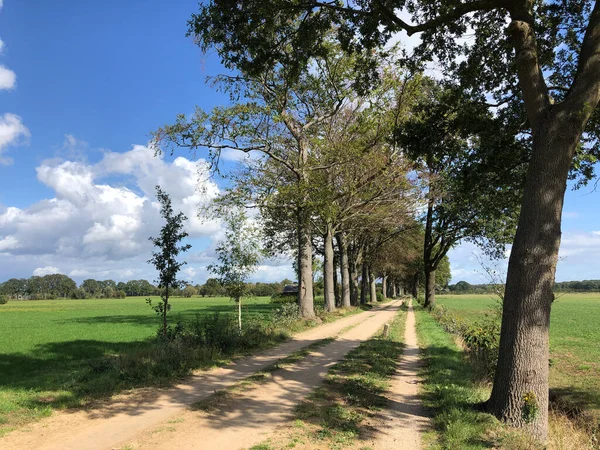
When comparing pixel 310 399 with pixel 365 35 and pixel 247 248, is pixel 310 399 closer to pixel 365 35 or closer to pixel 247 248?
pixel 365 35

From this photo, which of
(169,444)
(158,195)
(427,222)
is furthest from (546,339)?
(427,222)

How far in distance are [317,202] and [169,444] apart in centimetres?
1447

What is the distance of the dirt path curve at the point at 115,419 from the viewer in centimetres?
558

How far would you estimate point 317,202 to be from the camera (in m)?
19.1

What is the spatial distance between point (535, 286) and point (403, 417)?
3149mm

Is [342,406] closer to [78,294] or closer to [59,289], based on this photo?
[78,294]

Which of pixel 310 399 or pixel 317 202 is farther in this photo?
pixel 317 202

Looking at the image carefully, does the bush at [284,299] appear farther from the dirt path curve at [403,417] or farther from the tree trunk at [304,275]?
the dirt path curve at [403,417]

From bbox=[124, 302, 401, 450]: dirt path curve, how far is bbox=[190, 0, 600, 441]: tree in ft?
12.1

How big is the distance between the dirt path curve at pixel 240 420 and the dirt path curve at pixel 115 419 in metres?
0.36

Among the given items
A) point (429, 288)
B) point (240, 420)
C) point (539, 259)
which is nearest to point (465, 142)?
point (539, 259)

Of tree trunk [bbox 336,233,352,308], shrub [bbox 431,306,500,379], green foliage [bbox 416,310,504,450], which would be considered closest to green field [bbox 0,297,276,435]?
green foliage [bbox 416,310,504,450]

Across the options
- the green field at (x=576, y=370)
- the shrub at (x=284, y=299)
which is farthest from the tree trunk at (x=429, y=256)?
the shrub at (x=284, y=299)

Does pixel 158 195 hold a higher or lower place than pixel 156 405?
higher
